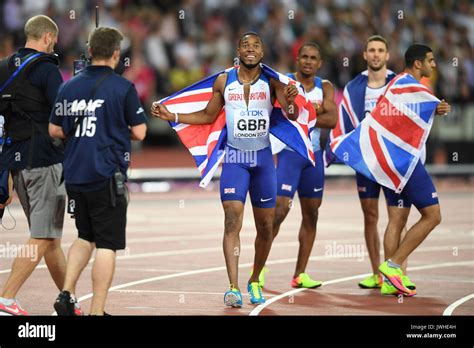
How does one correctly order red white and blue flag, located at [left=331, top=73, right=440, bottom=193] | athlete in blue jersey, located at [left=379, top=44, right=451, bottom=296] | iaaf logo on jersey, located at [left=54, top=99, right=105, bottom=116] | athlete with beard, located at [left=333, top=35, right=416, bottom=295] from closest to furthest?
iaaf logo on jersey, located at [left=54, top=99, right=105, bottom=116]
athlete in blue jersey, located at [left=379, top=44, right=451, bottom=296]
red white and blue flag, located at [left=331, top=73, right=440, bottom=193]
athlete with beard, located at [left=333, top=35, right=416, bottom=295]

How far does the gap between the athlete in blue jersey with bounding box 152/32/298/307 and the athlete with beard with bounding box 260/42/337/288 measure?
1.05m

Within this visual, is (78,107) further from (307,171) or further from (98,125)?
(307,171)

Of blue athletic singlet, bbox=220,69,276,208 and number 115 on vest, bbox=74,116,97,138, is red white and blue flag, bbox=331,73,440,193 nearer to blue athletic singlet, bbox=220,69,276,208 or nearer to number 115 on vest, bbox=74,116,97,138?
blue athletic singlet, bbox=220,69,276,208

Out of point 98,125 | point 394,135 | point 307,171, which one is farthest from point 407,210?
point 98,125

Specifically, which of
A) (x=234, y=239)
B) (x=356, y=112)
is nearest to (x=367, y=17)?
(x=356, y=112)

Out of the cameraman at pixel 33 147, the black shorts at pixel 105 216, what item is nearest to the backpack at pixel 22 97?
the cameraman at pixel 33 147

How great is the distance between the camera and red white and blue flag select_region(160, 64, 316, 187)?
13180mm

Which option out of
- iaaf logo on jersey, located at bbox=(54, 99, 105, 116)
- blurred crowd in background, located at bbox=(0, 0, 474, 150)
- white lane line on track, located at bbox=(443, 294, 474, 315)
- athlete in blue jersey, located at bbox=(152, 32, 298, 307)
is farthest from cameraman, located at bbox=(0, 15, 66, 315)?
blurred crowd in background, located at bbox=(0, 0, 474, 150)

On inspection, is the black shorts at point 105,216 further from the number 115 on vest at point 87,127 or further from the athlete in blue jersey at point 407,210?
the athlete in blue jersey at point 407,210

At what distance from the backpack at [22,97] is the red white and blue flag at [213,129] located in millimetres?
2274

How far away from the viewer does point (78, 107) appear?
1055cm

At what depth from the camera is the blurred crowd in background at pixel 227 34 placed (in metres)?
29.9

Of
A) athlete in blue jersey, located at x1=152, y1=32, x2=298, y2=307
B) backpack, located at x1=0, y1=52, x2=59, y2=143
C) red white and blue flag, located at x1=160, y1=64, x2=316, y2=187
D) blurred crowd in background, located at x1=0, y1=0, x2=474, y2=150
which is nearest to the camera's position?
backpack, located at x1=0, y1=52, x2=59, y2=143

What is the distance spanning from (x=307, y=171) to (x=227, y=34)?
18.6m
